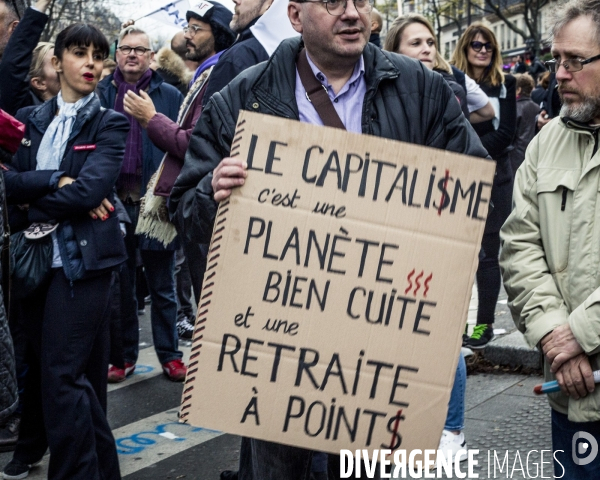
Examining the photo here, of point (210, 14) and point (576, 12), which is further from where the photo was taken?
point (210, 14)

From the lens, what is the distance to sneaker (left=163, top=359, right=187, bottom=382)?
5988mm

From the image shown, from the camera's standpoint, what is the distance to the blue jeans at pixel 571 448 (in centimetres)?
281

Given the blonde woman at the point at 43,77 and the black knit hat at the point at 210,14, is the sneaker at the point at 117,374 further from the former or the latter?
the black knit hat at the point at 210,14

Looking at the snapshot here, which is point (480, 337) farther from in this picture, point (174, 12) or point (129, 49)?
point (174, 12)

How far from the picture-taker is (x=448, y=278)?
2.53 meters

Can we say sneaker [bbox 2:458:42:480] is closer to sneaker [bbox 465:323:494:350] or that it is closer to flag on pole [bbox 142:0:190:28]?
sneaker [bbox 465:323:494:350]

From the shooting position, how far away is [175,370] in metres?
6.00

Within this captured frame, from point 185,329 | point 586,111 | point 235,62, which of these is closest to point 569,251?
point 586,111

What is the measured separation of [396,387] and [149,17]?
5.56m

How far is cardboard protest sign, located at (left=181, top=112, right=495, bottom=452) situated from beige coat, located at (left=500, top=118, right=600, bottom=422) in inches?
16.4

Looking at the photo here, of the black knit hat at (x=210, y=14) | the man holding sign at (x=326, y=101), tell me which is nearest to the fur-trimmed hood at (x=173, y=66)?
the black knit hat at (x=210, y=14)

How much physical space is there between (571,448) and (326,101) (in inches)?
53.5

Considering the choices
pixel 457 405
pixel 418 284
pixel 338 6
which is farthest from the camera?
pixel 457 405

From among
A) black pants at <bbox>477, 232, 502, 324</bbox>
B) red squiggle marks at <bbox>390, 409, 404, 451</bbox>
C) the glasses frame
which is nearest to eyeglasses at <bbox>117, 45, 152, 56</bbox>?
the glasses frame
